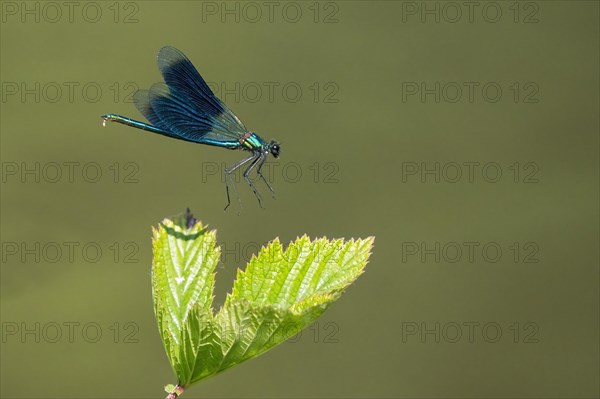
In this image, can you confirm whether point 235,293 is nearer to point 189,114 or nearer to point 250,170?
point 250,170

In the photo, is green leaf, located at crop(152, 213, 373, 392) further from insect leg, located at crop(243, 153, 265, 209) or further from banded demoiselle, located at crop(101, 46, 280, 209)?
banded demoiselle, located at crop(101, 46, 280, 209)

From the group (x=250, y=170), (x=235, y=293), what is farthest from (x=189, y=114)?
(x=235, y=293)

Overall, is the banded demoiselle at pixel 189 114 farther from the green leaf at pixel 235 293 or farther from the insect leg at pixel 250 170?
the green leaf at pixel 235 293

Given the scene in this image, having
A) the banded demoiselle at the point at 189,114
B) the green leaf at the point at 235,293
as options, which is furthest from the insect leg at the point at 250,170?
the green leaf at the point at 235,293

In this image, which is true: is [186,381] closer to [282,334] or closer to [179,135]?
[282,334]

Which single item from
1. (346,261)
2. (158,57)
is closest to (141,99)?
(158,57)

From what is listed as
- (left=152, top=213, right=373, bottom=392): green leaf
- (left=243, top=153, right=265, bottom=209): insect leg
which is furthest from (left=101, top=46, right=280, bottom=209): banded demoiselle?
(left=152, top=213, right=373, bottom=392): green leaf
